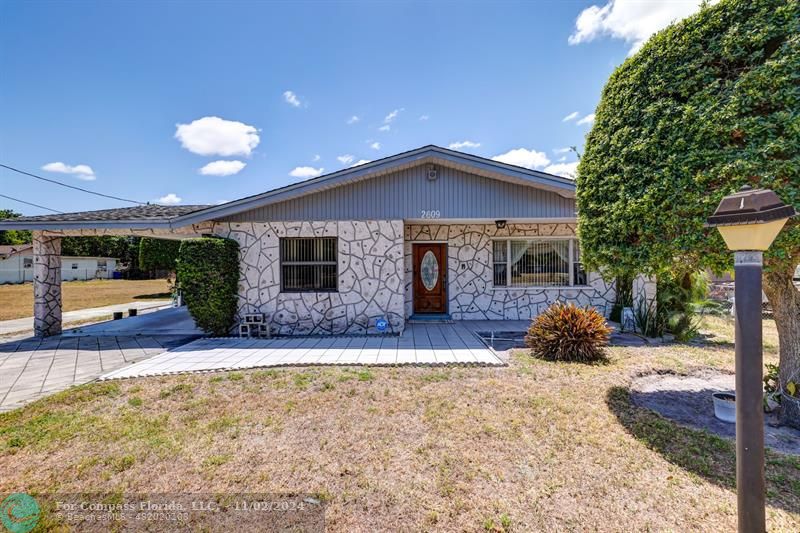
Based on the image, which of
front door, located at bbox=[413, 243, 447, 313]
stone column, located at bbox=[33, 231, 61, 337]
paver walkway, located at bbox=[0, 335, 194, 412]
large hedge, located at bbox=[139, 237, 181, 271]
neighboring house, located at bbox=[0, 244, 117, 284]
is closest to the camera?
paver walkway, located at bbox=[0, 335, 194, 412]

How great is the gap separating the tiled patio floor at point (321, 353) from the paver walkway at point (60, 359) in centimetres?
52

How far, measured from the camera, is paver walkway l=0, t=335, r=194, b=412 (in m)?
5.22

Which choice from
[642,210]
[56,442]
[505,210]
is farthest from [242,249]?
[642,210]

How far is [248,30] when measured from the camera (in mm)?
9930

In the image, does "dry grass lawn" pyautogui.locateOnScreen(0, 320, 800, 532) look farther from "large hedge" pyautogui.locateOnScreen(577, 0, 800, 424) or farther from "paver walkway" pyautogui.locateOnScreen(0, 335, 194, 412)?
"large hedge" pyautogui.locateOnScreen(577, 0, 800, 424)

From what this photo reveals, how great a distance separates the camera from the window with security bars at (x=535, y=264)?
1080 centimetres

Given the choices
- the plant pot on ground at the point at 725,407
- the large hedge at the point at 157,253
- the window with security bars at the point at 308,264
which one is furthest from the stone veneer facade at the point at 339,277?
the large hedge at the point at 157,253

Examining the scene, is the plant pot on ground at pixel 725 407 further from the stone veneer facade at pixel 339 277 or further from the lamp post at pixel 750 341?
the stone veneer facade at pixel 339 277

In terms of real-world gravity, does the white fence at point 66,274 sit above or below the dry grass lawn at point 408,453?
above

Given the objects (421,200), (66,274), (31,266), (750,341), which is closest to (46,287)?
(421,200)

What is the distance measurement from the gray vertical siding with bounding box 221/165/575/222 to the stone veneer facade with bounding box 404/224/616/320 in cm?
188

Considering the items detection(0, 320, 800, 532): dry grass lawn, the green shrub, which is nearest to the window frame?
the green shrub

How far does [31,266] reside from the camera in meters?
32.7

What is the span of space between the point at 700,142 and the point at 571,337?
3884 mm
